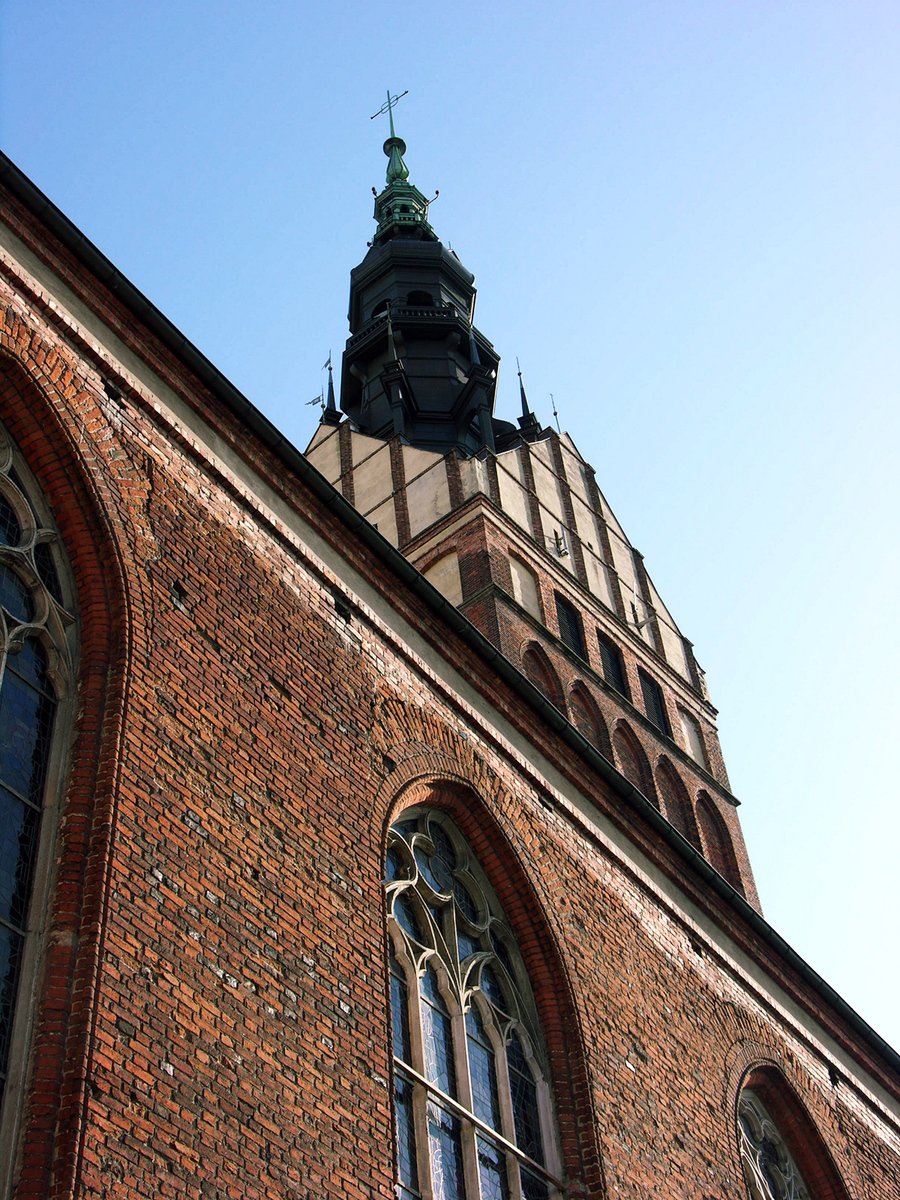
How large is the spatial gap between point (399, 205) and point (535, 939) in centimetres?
2526

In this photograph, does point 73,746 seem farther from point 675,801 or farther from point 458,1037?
point 675,801

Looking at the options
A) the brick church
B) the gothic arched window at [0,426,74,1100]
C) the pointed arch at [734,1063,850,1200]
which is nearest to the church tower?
the brick church

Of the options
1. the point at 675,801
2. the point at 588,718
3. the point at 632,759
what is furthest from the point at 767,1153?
the point at 675,801

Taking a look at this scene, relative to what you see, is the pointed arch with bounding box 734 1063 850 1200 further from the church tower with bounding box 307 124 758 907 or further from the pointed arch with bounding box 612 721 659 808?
the pointed arch with bounding box 612 721 659 808

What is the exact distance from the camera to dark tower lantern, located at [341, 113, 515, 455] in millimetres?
26391

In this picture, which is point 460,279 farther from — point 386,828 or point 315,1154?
point 315,1154

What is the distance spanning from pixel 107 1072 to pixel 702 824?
16716mm

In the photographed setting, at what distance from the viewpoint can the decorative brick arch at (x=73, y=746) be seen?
6715 mm

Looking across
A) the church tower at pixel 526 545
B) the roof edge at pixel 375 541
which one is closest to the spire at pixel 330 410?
the church tower at pixel 526 545

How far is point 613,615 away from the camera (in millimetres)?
24047

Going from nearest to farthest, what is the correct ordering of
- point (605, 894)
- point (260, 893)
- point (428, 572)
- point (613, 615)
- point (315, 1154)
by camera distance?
1. point (315, 1154)
2. point (260, 893)
3. point (605, 894)
4. point (428, 572)
5. point (613, 615)

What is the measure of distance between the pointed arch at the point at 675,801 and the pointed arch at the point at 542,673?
7.32ft

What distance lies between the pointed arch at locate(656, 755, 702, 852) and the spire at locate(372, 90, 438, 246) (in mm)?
13760

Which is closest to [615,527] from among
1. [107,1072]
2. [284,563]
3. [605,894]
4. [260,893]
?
[605,894]
